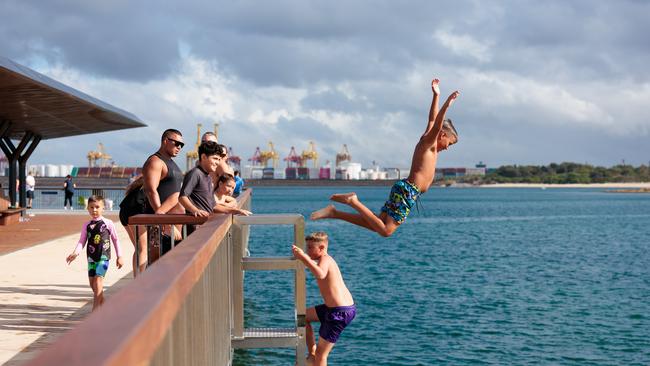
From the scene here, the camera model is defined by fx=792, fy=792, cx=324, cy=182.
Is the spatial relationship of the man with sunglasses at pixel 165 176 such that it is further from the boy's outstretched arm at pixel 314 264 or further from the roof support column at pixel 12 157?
the roof support column at pixel 12 157

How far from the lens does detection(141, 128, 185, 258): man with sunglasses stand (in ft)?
23.9

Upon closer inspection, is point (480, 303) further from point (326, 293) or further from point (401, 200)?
point (326, 293)

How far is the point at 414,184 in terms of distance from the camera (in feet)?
23.7

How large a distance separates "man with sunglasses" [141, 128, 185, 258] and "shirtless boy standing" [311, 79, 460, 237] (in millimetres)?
1496

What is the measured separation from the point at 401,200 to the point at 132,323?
5.25 m

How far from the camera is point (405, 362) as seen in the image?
1488cm

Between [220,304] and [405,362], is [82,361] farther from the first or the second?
[405,362]

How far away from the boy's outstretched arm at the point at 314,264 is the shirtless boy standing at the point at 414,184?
0.68 meters

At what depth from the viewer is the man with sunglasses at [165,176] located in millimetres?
7285

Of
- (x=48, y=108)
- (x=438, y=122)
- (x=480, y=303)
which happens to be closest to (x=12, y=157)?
(x=48, y=108)

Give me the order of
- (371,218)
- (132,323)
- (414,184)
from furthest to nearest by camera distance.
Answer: (414,184)
(371,218)
(132,323)

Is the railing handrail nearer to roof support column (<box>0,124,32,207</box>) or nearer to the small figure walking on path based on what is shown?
the small figure walking on path

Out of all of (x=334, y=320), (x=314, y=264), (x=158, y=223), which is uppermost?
(x=158, y=223)

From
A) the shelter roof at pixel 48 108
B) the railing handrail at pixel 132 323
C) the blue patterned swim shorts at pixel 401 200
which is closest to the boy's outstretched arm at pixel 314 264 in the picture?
the blue patterned swim shorts at pixel 401 200
